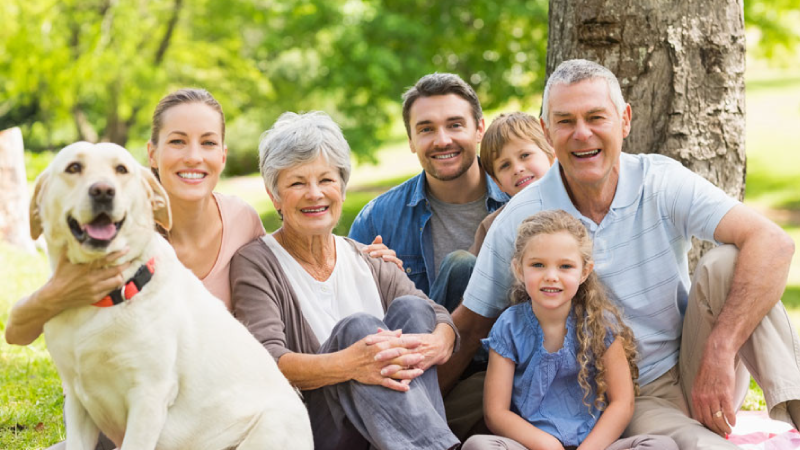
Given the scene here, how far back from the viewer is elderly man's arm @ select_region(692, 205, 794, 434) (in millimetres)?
3205

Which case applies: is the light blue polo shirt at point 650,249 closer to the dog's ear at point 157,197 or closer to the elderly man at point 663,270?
the elderly man at point 663,270

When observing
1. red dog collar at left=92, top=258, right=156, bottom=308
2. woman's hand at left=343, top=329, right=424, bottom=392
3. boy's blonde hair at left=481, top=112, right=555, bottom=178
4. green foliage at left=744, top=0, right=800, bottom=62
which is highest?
green foliage at left=744, top=0, right=800, bottom=62

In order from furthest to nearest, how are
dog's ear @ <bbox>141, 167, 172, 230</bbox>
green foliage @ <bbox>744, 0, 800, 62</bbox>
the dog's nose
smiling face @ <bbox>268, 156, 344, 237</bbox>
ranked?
1. green foliage @ <bbox>744, 0, 800, 62</bbox>
2. smiling face @ <bbox>268, 156, 344, 237</bbox>
3. dog's ear @ <bbox>141, 167, 172, 230</bbox>
4. the dog's nose

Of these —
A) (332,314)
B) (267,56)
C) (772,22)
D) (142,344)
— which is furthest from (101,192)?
(267,56)

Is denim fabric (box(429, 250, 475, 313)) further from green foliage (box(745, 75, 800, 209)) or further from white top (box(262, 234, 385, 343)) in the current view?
green foliage (box(745, 75, 800, 209))

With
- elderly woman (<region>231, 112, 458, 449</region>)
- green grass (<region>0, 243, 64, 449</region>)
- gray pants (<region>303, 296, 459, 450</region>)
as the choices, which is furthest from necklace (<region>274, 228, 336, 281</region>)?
green grass (<region>0, 243, 64, 449</region>)

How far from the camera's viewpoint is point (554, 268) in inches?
128

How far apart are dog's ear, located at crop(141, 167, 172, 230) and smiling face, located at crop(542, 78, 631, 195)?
1818mm

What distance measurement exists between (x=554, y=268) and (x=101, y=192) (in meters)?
1.84

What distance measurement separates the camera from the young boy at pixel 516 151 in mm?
4336

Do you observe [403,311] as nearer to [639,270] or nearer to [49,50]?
[639,270]

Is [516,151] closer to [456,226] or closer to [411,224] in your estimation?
[456,226]

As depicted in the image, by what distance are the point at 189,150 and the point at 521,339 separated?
5.64 feet

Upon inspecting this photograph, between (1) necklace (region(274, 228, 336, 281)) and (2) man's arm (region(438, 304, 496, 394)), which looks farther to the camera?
(2) man's arm (region(438, 304, 496, 394))
